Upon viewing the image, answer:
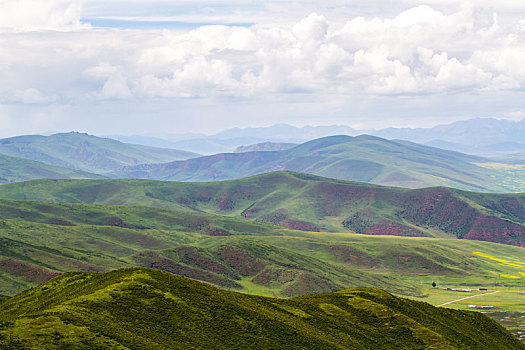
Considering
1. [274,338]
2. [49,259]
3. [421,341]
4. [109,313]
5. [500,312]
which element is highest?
[109,313]

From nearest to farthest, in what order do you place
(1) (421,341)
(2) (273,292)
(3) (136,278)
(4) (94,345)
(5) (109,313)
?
(4) (94,345) < (5) (109,313) < (3) (136,278) < (1) (421,341) < (2) (273,292)

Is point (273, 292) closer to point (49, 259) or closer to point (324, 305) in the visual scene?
point (49, 259)

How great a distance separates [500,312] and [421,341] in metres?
117

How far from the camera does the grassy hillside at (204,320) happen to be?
184ft

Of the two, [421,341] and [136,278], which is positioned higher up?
[136,278]

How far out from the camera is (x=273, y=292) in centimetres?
19662

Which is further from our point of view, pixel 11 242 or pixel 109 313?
pixel 11 242

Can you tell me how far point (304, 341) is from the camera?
7038 cm

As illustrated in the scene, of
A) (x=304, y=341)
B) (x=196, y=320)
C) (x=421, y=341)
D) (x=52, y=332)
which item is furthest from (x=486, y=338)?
(x=52, y=332)

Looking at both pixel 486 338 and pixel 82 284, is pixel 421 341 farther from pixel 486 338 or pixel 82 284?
Result: pixel 82 284

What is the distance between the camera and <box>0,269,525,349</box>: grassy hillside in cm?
5603

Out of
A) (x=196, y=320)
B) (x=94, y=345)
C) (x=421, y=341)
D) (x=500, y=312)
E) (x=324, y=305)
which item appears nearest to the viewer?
(x=94, y=345)

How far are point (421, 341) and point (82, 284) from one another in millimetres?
55417

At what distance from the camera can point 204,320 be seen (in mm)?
68625
